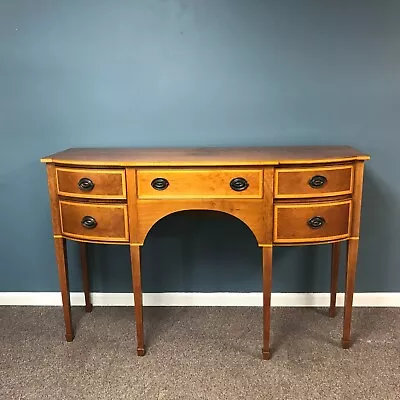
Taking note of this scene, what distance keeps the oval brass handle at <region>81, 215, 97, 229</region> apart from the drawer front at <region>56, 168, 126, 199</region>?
90mm

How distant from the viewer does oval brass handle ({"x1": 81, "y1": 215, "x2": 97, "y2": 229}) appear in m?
1.92

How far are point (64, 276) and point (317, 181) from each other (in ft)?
3.81

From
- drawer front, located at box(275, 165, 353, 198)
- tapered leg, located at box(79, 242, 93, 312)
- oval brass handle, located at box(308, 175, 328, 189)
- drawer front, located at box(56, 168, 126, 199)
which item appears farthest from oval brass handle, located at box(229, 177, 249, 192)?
tapered leg, located at box(79, 242, 93, 312)

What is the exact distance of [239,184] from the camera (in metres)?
1.83

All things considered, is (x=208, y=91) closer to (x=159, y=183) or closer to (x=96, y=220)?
(x=159, y=183)

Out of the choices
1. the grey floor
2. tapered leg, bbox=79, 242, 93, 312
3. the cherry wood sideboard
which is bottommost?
the grey floor

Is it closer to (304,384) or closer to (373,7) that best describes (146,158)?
(304,384)

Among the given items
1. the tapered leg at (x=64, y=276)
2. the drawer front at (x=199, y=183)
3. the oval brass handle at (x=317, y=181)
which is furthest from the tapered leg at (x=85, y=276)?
the oval brass handle at (x=317, y=181)

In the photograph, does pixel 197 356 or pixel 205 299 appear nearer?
pixel 197 356

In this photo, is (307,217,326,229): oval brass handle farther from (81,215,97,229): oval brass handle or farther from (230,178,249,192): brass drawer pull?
(81,215,97,229): oval brass handle

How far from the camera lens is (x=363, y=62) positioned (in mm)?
2178

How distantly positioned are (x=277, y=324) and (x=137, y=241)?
2.74ft

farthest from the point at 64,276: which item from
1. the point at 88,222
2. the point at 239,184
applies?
the point at 239,184

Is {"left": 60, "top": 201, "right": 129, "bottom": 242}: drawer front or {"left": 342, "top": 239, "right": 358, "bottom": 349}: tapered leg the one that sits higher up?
{"left": 60, "top": 201, "right": 129, "bottom": 242}: drawer front
